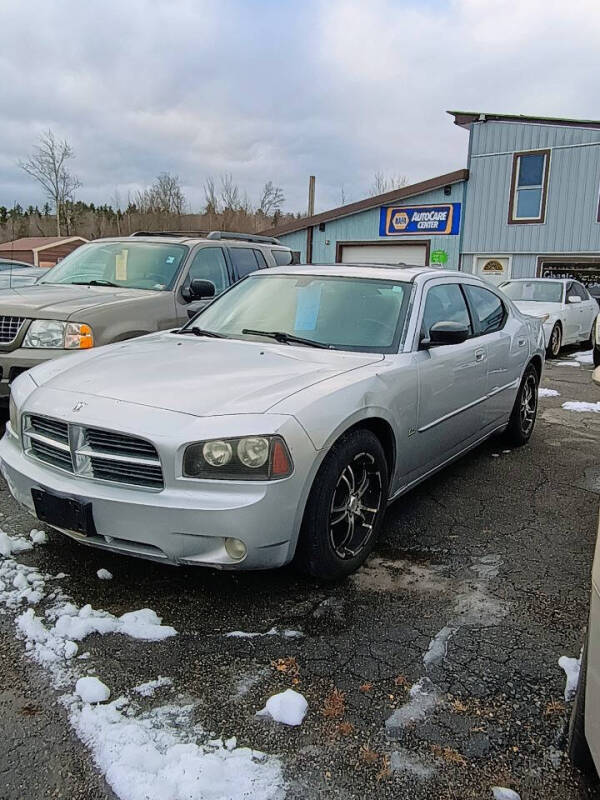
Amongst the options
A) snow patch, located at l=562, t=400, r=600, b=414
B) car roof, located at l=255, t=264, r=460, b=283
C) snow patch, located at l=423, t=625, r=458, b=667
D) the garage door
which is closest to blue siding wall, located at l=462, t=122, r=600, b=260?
the garage door

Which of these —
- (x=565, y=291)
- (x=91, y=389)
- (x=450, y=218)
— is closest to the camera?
(x=91, y=389)

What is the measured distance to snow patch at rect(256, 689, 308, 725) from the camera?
2.20 m

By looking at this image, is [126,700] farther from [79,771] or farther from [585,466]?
[585,466]

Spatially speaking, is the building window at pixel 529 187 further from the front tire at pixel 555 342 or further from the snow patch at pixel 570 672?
the snow patch at pixel 570 672

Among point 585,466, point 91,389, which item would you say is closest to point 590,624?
point 91,389

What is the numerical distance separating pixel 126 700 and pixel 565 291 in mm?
12575

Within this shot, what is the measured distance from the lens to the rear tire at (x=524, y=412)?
5.58m

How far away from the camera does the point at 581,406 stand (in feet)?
25.2

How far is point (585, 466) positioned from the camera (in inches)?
206

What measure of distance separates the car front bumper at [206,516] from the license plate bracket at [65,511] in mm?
25

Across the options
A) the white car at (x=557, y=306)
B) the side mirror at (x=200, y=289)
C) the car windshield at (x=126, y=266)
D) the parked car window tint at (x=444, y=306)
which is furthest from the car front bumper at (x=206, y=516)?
the white car at (x=557, y=306)

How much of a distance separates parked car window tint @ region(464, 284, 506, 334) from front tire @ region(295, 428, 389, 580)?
202 cm

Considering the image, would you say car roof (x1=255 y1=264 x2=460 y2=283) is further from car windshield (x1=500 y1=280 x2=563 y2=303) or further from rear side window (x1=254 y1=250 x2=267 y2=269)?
car windshield (x1=500 y1=280 x2=563 y2=303)

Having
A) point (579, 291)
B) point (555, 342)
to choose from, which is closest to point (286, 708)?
point (555, 342)
